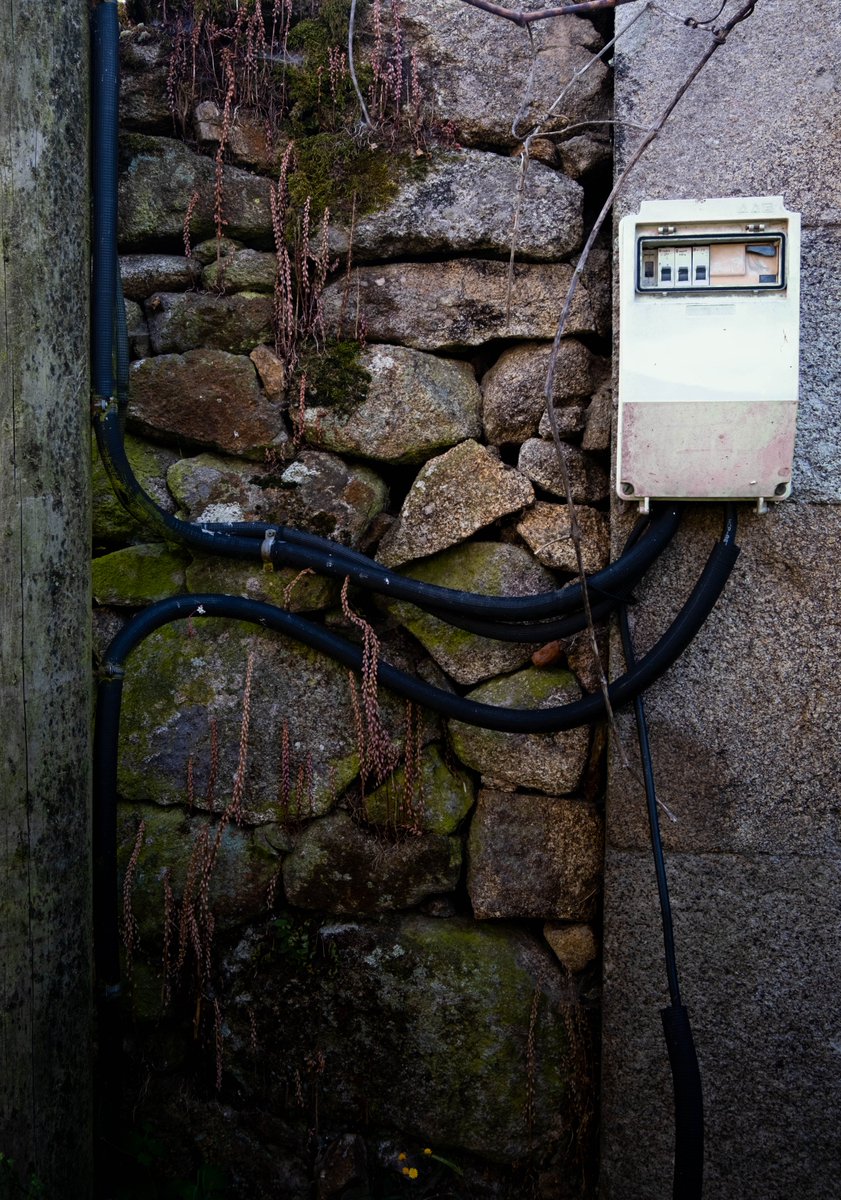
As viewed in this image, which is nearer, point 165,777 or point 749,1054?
point 749,1054

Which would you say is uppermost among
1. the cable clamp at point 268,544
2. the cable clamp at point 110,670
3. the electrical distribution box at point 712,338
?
the electrical distribution box at point 712,338

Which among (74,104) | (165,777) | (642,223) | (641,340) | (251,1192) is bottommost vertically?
(251,1192)

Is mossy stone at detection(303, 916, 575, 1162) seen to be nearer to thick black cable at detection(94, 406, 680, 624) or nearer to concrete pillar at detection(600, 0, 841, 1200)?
concrete pillar at detection(600, 0, 841, 1200)

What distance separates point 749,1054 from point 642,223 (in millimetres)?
1507

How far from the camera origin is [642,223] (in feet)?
5.35

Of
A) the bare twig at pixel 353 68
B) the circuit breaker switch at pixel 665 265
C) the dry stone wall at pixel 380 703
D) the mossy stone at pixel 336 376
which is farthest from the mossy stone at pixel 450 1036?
the bare twig at pixel 353 68

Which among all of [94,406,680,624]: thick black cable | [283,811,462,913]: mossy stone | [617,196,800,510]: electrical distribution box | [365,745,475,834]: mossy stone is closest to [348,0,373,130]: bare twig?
[617,196,800,510]: electrical distribution box

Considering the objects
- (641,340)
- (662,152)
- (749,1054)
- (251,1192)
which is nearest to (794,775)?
(749,1054)

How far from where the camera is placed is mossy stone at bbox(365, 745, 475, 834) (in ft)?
6.42

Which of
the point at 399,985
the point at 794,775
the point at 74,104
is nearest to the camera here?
the point at 74,104

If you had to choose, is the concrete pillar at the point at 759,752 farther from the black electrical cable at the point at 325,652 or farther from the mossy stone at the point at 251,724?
the mossy stone at the point at 251,724

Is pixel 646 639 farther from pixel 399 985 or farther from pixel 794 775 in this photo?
pixel 399 985

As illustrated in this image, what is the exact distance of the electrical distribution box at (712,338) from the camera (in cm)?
161

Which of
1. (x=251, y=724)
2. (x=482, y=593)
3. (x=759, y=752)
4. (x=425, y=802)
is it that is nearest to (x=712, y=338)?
(x=482, y=593)
